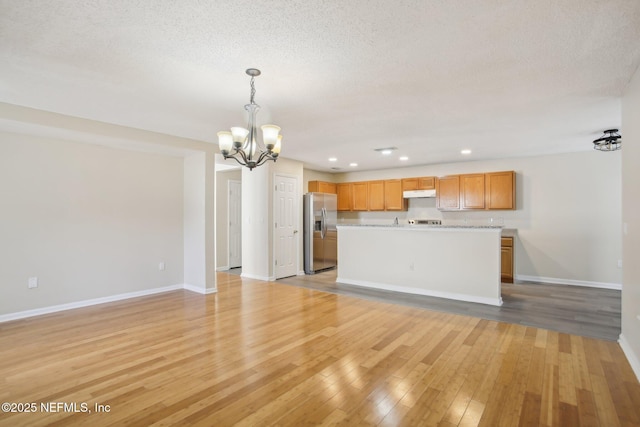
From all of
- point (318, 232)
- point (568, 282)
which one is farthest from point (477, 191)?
point (318, 232)

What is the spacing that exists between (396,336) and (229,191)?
5477 mm

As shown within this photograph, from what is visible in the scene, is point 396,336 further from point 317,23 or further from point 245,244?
point 245,244

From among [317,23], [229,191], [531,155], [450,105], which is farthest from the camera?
[229,191]

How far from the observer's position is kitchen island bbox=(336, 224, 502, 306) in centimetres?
462

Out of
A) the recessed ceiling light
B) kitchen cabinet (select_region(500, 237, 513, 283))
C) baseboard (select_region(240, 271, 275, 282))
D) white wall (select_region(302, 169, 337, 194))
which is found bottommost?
baseboard (select_region(240, 271, 275, 282))

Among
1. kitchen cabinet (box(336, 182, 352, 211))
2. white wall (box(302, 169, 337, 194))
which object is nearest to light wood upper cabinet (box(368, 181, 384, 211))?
kitchen cabinet (box(336, 182, 352, 211))

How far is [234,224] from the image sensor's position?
25.2ft

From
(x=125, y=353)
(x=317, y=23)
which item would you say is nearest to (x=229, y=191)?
(x=125, y=353)

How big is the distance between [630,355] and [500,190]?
13.3ft

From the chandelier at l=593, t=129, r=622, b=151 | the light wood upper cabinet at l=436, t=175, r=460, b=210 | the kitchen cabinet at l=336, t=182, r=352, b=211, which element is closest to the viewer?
the chandelier at l=593, t=129, r=622, b=151

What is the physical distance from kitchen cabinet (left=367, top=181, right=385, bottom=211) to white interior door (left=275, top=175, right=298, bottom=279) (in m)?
2.12

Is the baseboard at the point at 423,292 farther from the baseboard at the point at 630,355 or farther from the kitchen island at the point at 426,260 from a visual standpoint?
the baseboard at the point at 630,355

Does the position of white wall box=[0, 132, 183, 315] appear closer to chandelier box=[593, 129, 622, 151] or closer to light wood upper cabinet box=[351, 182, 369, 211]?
light wood upper cabinet box=[351, 182, 369, 211]

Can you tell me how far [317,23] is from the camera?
1.96 meters
